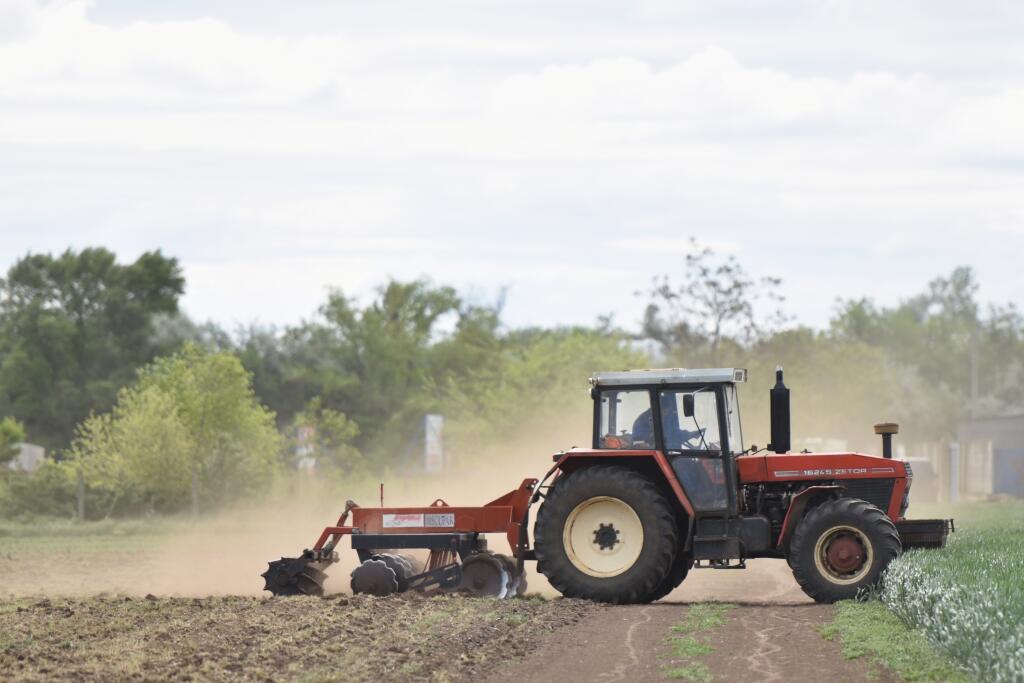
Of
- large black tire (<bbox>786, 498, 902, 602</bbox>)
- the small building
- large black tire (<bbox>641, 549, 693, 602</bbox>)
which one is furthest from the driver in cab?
the small building

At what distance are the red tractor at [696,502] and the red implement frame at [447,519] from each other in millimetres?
367

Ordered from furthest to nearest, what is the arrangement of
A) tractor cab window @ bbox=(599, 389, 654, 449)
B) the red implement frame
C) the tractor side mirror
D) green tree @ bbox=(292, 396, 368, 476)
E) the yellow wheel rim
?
green tree @ bbox=(292, 396, 368, 476), the red implement frame, tractor cab window @ bbox=(599, 389, 654, 449), the tractor side mirror, the yellow wheel rim

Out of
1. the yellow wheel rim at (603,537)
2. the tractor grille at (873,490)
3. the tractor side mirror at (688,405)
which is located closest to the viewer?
the yellow wheel rim at (603,537)

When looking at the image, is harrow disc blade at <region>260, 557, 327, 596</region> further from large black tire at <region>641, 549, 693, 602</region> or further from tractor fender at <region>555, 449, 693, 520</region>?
large black tire at <region>641, 549, 693, 602</region>

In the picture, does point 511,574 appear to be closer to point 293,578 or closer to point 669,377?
point 293,578

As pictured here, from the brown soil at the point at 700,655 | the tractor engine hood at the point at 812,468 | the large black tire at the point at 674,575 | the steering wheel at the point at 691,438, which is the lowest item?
the brown soil at the point at 700,655

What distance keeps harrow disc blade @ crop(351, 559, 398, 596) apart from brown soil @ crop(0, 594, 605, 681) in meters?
0.64

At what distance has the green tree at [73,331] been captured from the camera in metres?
75.7

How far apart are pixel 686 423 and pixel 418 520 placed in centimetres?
373

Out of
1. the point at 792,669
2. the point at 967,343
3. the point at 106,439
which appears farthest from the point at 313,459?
the point at 967,343

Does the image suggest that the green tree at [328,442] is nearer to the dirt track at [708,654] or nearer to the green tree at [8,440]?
the green tree at [8,440]

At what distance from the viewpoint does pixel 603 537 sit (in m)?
17.6

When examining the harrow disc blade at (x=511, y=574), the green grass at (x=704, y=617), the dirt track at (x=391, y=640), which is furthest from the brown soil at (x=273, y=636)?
the green grass at (x=704, y=617)

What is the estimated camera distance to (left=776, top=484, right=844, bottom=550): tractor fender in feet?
58.0
